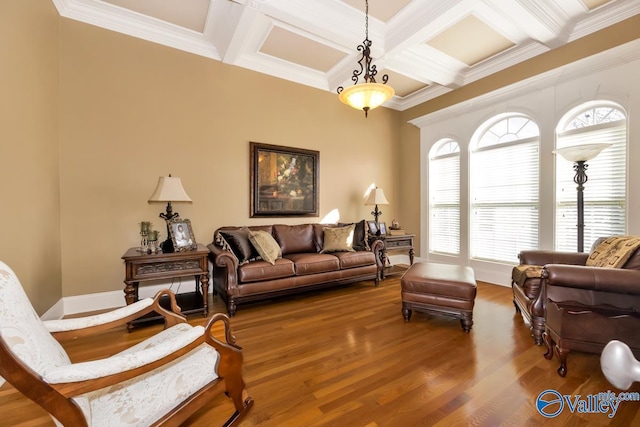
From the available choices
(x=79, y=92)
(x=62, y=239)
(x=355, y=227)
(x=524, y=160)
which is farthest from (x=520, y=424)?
(x=79, y=92)

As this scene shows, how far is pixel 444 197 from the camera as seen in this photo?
5.06 m

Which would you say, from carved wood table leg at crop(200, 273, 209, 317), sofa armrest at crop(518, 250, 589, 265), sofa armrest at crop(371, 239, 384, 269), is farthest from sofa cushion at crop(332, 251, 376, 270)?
sofa armrest at crop(518, 250, 589, 265)

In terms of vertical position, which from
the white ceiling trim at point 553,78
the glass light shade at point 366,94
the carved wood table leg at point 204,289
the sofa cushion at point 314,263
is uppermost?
the white ceiling trim at point 553,78

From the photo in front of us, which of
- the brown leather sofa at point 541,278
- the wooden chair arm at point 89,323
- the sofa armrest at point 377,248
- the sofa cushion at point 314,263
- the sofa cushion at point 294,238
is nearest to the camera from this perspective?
the wooden chair arm at point 89,323

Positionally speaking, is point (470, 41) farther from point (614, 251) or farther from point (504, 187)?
point (614, 251)

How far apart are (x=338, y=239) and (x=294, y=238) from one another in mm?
656

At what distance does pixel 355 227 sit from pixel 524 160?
2.63 m

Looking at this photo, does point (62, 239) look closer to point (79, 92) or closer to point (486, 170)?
point (79, 92)

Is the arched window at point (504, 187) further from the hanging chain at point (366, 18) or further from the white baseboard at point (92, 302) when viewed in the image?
the white baseboard at point (92, 302)

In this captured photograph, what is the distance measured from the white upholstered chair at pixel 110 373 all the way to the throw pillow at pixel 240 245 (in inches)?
70.9

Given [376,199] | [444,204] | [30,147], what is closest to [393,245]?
[376,199]

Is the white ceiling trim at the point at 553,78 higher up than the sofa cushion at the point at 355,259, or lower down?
higher up

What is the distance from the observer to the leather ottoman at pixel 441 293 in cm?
261

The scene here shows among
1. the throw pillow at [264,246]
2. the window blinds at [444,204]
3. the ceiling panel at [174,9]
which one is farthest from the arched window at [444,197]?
the ceiling panel at [174,9]
